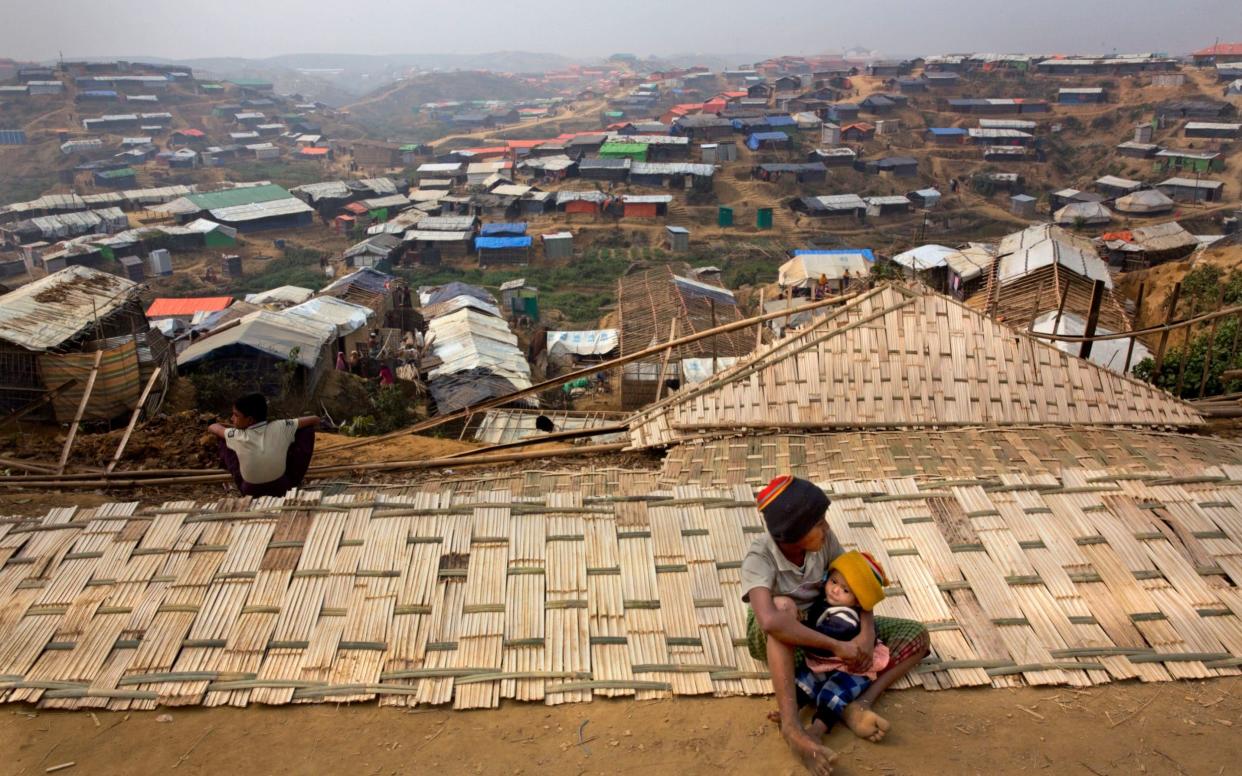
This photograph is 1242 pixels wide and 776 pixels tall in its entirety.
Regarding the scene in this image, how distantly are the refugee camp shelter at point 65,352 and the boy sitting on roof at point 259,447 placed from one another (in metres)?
5.47

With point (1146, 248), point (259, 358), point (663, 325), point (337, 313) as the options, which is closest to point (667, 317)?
point (663, 325)

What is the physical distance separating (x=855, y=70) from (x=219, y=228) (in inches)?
2185

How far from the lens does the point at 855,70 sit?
2822 inches

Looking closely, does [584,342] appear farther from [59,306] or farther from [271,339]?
[59,306]

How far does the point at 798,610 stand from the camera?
122 inches

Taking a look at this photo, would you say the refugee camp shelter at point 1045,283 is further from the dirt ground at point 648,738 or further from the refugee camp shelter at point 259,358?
the dirt ground at point 648,738

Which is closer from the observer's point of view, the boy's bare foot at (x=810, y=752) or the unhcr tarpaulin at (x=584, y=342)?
the boy's bare foot at (x=810, y=752)

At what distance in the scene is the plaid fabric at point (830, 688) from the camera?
296 cm

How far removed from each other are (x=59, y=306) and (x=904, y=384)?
9.72m

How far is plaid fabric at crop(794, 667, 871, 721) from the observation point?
9.70ft

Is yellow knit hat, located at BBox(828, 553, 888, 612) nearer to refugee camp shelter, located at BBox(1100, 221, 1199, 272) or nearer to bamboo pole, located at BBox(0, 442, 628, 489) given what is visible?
bamboo pole, located at BBox(0, 442, 628, 489)

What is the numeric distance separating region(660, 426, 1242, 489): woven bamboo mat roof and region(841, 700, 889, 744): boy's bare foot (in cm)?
237

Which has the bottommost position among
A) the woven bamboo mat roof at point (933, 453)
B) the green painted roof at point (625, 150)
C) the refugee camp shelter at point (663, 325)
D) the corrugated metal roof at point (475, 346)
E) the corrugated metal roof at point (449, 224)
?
the corrugated metal roof at point (449, 224)

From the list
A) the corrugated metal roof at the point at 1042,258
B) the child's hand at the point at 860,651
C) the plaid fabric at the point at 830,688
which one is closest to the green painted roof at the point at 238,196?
the corrugated metal roof at the point at 1042,258
